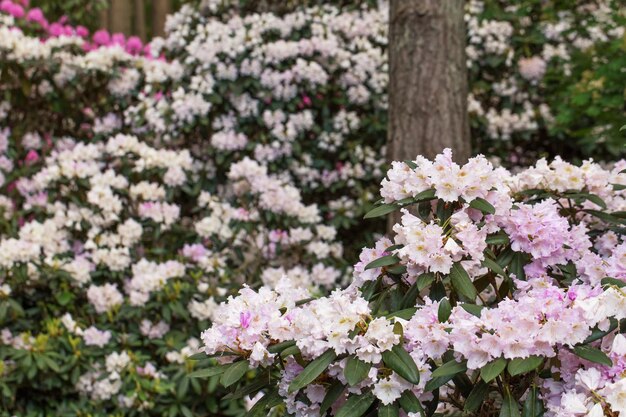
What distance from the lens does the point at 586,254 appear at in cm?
204

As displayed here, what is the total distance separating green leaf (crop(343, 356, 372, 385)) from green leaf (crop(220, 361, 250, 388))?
0.89 ft

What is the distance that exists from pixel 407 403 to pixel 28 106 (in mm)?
4027

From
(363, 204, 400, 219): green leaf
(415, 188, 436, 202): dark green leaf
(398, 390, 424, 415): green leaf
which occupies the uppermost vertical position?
(415, 188, 436, 202): dark green leaf

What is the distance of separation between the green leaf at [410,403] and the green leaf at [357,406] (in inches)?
2.5

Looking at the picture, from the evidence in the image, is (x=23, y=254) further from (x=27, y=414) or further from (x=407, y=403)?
(x=407, y=403)

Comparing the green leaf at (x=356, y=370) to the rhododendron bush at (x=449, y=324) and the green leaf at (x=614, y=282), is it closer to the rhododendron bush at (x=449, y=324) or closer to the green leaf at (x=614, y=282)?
the rhododendron bush at (x=449, y=324)

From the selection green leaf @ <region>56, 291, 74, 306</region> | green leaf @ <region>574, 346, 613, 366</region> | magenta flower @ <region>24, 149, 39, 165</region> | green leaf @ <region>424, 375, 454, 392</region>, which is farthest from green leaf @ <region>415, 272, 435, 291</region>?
magenta flower @ <region>24, 149, 39, 165</region>

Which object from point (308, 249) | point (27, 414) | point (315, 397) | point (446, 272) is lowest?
point (27, 414)

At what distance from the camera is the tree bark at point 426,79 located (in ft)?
12.2

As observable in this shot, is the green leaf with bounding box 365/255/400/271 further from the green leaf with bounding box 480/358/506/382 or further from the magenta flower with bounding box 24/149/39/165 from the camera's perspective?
the magenta flower with bounding box 24/149/39/165

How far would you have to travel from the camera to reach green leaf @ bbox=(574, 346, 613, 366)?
5.04 ft

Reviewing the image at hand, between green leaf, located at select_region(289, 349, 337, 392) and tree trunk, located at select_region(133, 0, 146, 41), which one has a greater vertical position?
tree trunk, located at select_region(133, 0, 146, 41)

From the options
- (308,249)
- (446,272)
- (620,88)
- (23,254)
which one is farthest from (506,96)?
(446,272)

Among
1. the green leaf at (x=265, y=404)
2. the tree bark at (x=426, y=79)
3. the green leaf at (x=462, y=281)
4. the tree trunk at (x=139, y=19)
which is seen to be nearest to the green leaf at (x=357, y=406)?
the green leaf at (x=265, y=404)
